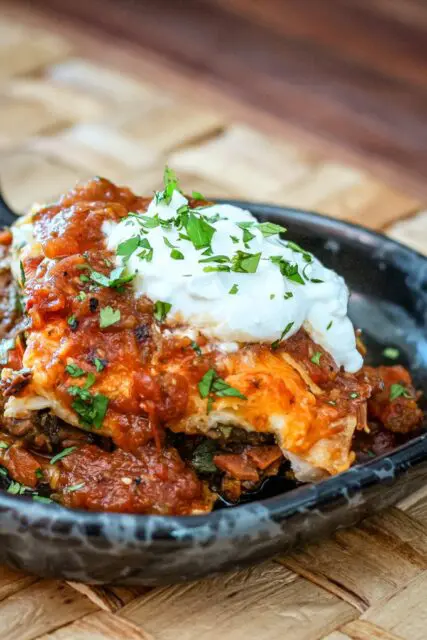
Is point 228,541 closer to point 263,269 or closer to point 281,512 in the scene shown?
point 281,512

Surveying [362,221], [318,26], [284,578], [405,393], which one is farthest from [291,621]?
[318,26]

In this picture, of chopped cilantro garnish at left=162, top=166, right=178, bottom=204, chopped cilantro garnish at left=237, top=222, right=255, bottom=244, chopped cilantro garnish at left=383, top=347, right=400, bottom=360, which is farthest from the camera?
Result: chopped cilantro garnish at left=383, top=347, right=400, bottom=360

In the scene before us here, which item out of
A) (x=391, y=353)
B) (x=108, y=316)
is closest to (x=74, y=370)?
(x=108, y=316)

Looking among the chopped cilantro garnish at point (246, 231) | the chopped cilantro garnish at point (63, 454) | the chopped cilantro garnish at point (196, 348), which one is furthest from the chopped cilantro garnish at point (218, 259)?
the chopped cilantro garnish at point (63, 454)

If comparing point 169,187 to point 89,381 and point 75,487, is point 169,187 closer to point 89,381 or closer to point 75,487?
point 89,381

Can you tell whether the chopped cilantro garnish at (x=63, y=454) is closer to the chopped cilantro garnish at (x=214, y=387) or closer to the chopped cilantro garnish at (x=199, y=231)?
the chopped cilantro garnish at (x=214, y=387)

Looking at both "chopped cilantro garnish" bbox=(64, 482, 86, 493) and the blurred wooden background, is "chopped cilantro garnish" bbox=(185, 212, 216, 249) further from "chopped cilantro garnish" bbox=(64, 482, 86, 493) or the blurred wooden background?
the blurred wooden background

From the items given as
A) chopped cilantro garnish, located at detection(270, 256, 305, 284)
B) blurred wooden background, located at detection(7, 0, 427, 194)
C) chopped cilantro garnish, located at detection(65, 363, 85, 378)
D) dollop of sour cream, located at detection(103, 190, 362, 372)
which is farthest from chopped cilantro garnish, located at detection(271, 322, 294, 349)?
blurred wooden background, located at detection(7, 0, 427, 194)
